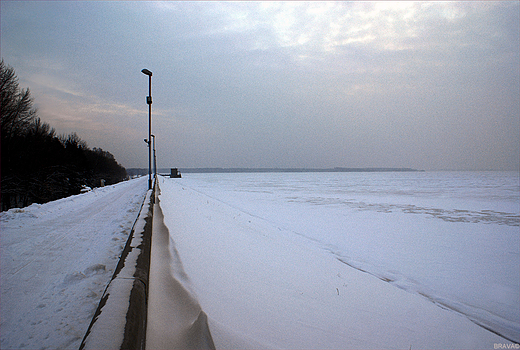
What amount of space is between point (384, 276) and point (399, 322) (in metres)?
1.83

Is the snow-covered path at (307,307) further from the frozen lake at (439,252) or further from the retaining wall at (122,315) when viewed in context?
the retaining wall at (122,315)

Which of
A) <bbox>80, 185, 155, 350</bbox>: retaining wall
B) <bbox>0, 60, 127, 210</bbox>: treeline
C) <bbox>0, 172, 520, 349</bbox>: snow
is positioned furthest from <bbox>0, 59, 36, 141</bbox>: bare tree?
<bbox>80, 185, 155, 350</bbox>: retaining wall

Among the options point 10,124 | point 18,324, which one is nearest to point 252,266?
point 18,324

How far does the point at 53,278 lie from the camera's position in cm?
363

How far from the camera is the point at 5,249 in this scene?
5.07 meters

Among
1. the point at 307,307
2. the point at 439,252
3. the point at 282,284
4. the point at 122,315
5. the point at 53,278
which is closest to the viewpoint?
the point at 122,315

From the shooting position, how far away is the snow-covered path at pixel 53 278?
7.88 ft

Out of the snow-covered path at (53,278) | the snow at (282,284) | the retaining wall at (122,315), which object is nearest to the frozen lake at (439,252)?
the snow at (282,284)

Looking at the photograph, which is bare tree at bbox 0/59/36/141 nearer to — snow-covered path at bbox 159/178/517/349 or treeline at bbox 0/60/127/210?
treeline at bbox 0/60/127/210

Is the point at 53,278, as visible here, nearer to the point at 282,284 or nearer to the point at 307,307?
the point at 282,284

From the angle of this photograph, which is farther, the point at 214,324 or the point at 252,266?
the point at 252,266

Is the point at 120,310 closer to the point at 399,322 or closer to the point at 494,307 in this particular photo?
the point at 399,322

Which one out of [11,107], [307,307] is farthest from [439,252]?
[11,107]

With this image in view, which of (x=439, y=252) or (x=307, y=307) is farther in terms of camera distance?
(x=439, y=252)
